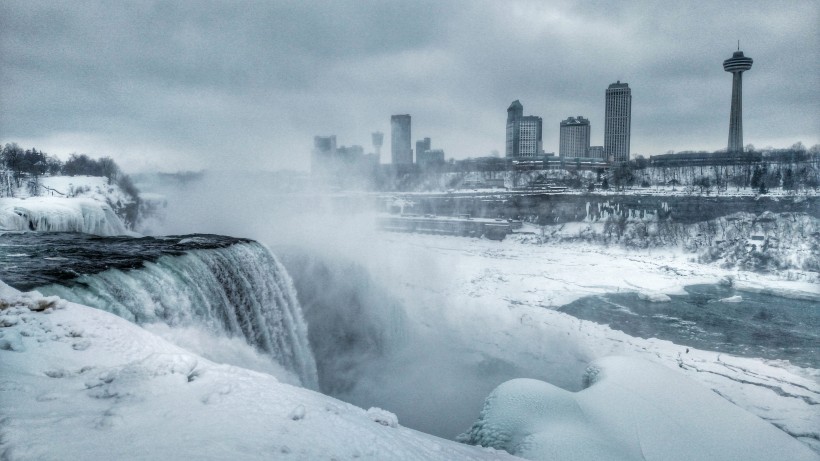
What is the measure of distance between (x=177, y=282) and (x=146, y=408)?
4.93 meters

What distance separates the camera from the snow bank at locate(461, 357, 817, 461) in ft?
21.6

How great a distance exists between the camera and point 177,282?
7.68 metres

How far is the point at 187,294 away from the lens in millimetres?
7586

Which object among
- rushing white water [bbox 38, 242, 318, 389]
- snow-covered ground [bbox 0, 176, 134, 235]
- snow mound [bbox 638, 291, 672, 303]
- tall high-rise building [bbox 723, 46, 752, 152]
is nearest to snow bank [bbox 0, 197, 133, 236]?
snow-covered ground [bbox 0, 176, 134, 235]

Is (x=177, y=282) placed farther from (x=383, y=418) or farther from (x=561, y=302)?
(x=561, y=302)

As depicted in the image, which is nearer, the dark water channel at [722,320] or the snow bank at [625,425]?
the snow bank at [625,425]

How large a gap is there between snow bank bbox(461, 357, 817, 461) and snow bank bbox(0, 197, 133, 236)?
13.9 metres

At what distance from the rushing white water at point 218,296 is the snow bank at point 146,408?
160 centimetres

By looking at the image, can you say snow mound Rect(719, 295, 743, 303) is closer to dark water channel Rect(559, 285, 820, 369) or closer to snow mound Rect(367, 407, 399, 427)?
dark water channel Rect(559, 285, 820, 369)

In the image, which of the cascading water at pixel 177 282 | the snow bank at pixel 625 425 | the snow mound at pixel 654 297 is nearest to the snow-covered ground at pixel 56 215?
the cascading water at pixel 177 282

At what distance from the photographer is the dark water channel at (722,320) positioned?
44.2 feet

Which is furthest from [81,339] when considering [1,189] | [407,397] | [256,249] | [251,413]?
[1,189]

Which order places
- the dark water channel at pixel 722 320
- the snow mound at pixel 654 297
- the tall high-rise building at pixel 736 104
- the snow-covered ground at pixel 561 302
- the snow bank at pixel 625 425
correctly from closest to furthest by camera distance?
the snow bank at pixel 625 425
the snow-covered ground at pixel 561 302
the dark water channel at pixel 722 320
the snow mound at pixel 654 297
the tall high-rise building at pixel 736 104

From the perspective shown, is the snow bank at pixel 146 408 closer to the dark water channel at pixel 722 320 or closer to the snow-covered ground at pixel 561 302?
the snow-covered ground at pixel 561 302
